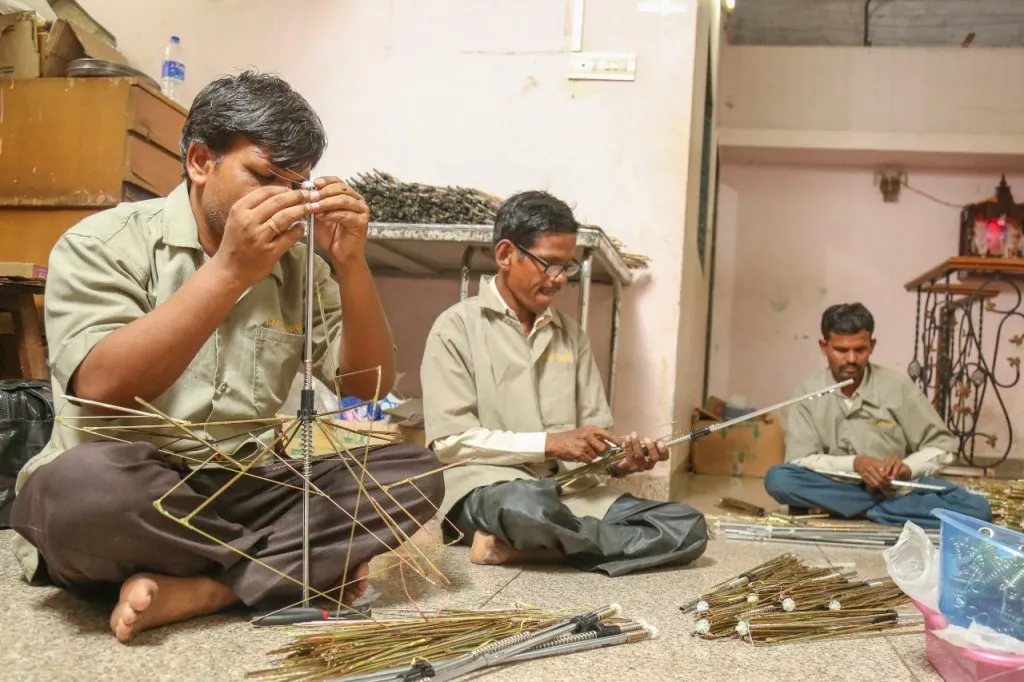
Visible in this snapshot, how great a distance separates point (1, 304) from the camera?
2947 mm

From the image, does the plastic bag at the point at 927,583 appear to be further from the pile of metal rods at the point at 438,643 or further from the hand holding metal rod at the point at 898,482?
the hand holding metal rod at the point at 898,482

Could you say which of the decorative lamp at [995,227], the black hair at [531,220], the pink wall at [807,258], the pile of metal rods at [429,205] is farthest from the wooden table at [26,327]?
the decorative lamp at [995,227]

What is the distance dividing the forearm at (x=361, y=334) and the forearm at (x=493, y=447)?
63 centimetres

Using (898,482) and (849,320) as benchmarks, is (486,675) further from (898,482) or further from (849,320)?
(849,320)

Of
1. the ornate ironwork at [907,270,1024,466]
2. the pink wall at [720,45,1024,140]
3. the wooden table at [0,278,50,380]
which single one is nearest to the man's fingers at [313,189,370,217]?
the wooden table at [0,278,50,380]

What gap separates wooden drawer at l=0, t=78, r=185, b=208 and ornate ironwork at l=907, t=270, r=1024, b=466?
4.96 meters

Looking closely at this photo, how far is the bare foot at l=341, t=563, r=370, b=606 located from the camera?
1.75m

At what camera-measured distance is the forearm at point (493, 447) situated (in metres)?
2.45

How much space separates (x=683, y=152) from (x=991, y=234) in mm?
4240

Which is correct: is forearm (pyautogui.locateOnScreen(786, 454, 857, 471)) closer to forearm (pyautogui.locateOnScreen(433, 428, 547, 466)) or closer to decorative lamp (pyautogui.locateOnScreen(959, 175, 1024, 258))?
forearm (pyautogui.locateOnScreen(433, 428, 547, 466))

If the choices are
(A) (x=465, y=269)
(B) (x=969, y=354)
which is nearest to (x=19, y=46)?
(A) (x=465, y=269)

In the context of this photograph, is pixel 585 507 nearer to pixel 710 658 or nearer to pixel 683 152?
pixel 710 658

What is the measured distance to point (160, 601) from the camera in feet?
4.94

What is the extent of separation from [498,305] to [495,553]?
0.80 meters
